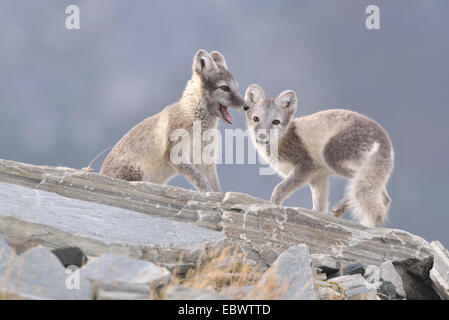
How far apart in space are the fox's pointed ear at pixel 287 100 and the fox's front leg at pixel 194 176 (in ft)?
7.61

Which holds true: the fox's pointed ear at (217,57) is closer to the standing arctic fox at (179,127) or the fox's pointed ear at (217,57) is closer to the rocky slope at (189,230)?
the standing arctic fox at (179,127)

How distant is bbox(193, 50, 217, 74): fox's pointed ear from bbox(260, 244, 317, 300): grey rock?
4.32m

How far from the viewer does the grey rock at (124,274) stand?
15.2ft

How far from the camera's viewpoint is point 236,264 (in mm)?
6004

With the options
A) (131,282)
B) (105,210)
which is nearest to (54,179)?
(105,210)

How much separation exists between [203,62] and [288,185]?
8.68ft

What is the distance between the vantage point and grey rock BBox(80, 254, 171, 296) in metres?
4.64

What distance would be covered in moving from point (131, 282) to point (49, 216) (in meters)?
2.50

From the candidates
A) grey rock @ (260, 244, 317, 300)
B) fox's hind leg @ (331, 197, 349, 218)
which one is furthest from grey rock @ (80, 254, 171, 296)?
fox's hind leg @ (331, 197, 349, 218)

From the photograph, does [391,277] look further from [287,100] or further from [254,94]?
[254,94]

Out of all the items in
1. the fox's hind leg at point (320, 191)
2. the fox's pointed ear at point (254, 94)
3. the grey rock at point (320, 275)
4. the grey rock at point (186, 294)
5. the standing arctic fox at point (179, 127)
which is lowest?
the grey rock at point (320, 275)

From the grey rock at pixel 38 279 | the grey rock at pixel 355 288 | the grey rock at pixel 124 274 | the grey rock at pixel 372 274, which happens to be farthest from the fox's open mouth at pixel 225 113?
the grey rock at pixel 38 279

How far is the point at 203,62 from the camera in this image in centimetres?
909

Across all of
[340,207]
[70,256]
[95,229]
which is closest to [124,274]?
[70,256]
